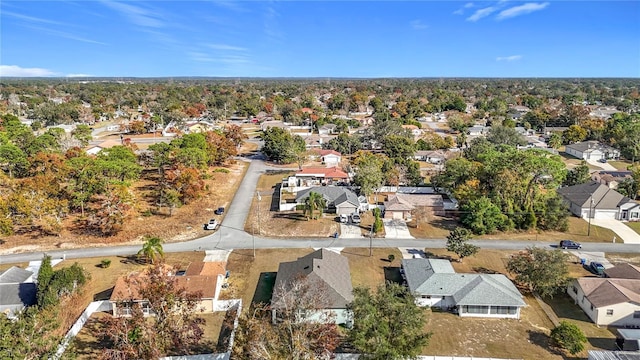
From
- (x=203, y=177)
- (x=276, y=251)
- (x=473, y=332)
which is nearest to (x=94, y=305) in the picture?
(x=276, y=251)

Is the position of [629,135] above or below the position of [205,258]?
above

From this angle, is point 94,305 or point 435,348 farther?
point 94,305

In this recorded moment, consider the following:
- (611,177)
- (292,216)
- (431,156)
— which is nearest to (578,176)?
(611,177)

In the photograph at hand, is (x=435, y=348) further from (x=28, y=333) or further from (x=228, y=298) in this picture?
(x=28, y=333)

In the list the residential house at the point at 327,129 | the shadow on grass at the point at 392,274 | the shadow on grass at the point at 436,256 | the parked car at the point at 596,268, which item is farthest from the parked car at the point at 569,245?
the residential house at the point at 327,129

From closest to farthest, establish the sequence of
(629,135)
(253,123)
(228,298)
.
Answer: (228,298) < (629,135) < (253,123)

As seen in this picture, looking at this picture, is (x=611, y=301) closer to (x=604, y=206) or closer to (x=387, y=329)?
(x=387, y=329)
